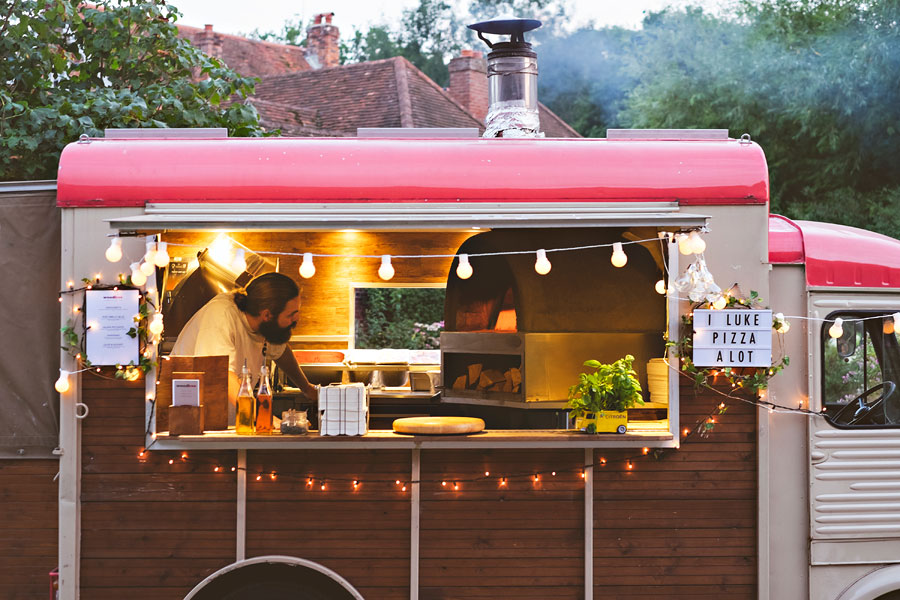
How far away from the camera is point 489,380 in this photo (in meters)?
6.25

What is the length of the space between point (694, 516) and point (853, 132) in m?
14.9

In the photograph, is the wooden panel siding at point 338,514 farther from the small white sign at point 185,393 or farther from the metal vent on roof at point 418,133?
the metal vent on roof at point 418,133

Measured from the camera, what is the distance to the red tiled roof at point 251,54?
1097 inches

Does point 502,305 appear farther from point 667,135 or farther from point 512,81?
point 667,135

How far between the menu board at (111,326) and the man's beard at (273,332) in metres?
1.47

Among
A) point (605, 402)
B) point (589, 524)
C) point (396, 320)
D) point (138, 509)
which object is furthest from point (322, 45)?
point (589, 524)

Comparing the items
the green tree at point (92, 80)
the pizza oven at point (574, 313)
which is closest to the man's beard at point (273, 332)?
the pizza oven at point (574, 313)

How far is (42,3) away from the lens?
26.2ft

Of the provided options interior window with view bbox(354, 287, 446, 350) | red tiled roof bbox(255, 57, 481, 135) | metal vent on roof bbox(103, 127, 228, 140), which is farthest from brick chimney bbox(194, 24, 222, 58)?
metal vent on roof bbox(103, 127, 228, 140)

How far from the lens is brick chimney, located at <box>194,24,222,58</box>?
26.9m

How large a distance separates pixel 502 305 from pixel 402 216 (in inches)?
69.7

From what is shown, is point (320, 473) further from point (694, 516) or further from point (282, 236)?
point (282, 236)

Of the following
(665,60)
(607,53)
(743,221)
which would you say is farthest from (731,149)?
(607,53)

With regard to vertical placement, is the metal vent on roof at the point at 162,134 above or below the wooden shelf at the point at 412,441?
above
